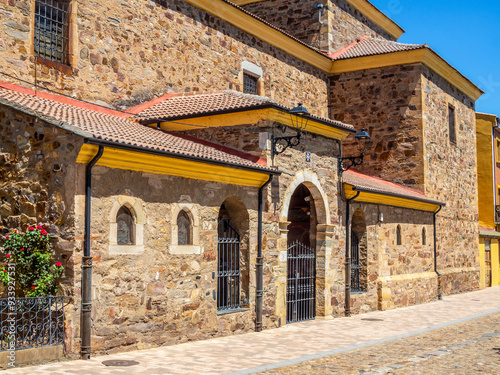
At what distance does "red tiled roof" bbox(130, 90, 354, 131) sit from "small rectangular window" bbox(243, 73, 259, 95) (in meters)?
2.79

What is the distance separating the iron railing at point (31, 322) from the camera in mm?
7613

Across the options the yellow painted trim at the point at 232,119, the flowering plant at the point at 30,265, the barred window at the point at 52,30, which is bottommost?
the flowering plant at the point at 30,265

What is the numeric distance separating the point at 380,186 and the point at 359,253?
243cm

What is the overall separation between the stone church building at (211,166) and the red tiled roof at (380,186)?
0.15m

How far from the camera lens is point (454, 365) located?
8.41 m

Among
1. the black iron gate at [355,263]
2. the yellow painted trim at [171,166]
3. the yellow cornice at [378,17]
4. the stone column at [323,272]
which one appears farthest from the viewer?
the yellow cornice at [378,17]

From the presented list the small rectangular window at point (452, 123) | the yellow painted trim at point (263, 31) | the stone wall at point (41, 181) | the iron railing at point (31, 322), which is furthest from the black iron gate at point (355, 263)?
the small rectangular window at point (452, 123)

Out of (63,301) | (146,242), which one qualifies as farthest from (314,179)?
(63,301)

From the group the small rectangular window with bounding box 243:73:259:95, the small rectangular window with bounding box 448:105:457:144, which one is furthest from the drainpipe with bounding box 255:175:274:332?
the small rectangular window with bounding box 448:105:457:144

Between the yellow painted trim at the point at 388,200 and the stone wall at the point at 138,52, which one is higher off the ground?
the stone wall at the point at 138,52

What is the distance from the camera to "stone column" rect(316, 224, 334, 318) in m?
14.0

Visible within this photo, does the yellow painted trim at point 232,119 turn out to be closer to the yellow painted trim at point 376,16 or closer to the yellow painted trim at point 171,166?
the yellow painted trim at point 171,166

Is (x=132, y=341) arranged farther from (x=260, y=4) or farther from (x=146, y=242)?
(x=260, y=4)

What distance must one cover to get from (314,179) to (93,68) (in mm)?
5254
